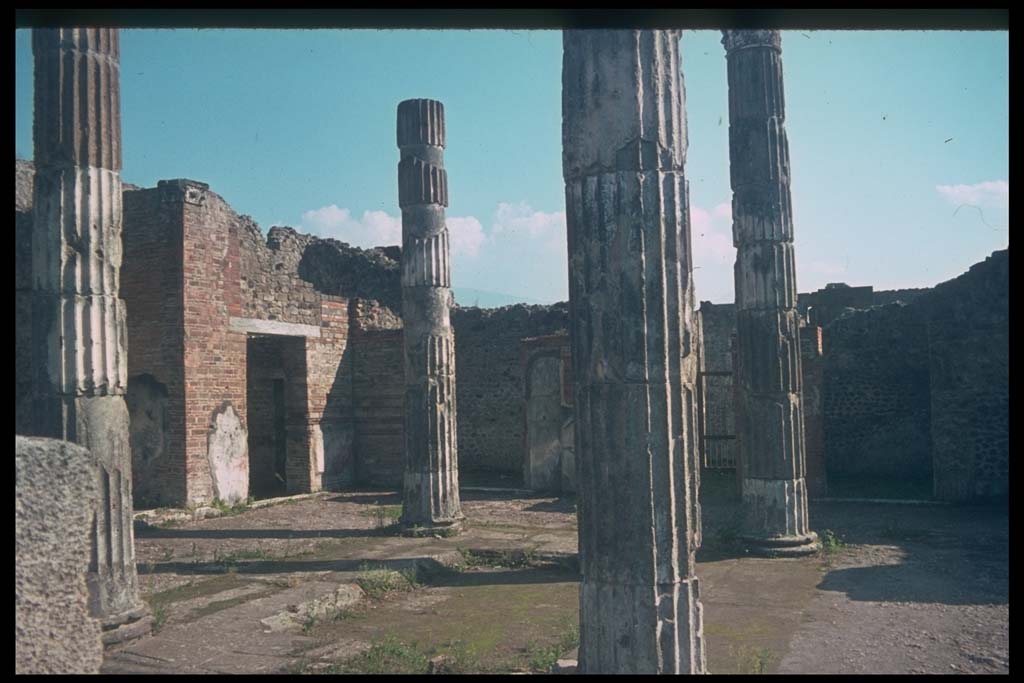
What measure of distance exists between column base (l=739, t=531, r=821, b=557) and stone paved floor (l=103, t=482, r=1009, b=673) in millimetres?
149

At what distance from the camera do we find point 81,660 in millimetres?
3188

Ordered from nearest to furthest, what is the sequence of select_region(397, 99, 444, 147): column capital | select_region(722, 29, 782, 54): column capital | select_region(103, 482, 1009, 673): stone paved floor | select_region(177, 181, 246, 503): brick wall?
select_region(103, 482, 1009, 673): stone paved floor < select_region(722, 29, 782, 54): column capital < select_region(397, 99, 444, 147): column capital < select_region(177, 181, 246, 503): brick wall

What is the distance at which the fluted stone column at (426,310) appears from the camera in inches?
442

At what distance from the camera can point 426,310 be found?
1138cm

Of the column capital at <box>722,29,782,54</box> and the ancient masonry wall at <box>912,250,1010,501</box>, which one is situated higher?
the column capital at <box>722,29,782,54</box>

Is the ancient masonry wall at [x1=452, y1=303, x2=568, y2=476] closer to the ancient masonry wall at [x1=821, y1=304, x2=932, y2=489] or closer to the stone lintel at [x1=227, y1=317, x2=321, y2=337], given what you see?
the stone lintel at [x1=227, y1=317, x2=321, y2=337]

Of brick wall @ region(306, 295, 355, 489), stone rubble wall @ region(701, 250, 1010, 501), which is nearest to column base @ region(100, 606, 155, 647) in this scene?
brick wall @ region(306, 295, 355, 489)

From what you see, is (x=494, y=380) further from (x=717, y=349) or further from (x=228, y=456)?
(x=228, y=456)

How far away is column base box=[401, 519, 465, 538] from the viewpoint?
1081 centimetres

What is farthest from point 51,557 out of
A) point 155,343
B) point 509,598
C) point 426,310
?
point 155,343

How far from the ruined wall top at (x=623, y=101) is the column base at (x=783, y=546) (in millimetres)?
6123
